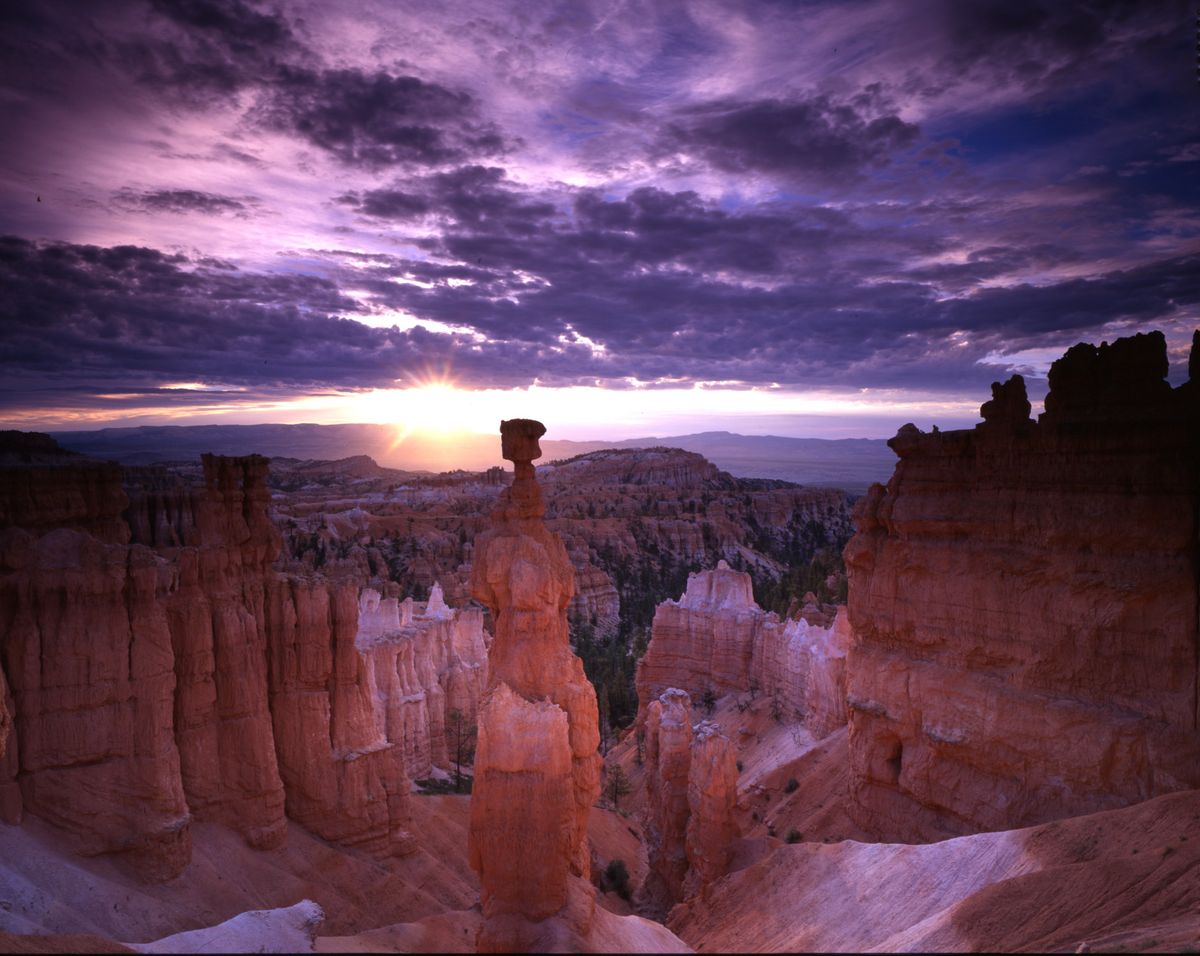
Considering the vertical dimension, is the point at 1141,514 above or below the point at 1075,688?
above

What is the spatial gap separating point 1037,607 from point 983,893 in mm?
6849

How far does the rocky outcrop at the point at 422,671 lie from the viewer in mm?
27797

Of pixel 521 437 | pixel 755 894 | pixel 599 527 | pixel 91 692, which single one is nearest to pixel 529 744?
pixel 521 437

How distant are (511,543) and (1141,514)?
45.1 feet

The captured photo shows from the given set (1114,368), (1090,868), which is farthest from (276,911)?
(1114,368)

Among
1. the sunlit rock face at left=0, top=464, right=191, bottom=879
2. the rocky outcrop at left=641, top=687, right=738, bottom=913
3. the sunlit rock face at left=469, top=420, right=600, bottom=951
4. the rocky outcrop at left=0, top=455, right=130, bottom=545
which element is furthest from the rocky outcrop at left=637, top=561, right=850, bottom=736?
the rocky outcrop at left=0, top=455, right=130, bottom=545

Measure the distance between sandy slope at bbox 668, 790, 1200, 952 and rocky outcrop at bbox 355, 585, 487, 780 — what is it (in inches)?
478

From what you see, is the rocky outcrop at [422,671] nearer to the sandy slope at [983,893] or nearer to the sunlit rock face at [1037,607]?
the sandy slope at [983,893]

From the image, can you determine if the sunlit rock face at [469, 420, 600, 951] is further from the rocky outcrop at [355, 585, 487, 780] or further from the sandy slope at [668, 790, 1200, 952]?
the rocky outcrop at [355, 585, 487, 780]

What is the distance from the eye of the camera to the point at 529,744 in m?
13.7

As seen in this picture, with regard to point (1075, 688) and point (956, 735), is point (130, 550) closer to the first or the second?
point (956, 735)

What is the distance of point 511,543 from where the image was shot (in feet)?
50.6

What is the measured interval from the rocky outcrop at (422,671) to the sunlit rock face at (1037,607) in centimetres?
1473

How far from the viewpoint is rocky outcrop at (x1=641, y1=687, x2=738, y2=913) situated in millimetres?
21125
